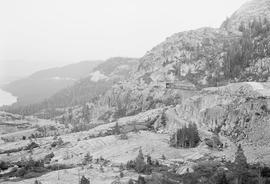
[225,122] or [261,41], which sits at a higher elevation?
[261,41]

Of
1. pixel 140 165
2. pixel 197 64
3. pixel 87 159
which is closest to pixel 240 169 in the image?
pixel 140 165

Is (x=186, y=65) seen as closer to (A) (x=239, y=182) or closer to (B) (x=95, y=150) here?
(B) (x=95, y=150)

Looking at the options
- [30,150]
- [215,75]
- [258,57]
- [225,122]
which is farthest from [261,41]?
[30,150]

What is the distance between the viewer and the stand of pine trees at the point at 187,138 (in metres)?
85.9

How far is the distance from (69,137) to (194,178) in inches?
2569

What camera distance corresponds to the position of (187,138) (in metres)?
86.2

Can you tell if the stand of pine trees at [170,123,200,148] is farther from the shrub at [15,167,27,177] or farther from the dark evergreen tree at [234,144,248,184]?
the shrub at [15,167,27,177]

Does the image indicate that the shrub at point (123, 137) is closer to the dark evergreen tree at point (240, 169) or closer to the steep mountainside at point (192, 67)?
the steep mountainside at point (192, 67)

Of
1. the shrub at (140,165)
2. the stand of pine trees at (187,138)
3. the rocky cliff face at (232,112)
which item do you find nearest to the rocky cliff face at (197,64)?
the rocky cliff face at (232,112)

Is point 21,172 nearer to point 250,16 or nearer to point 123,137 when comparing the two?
point 123,137

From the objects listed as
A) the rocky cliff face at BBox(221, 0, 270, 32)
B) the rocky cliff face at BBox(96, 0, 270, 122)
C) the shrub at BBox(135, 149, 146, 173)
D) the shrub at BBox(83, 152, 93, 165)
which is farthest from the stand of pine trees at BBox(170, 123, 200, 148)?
the rocky cliff face at BBox(221, 0, 270, 32)

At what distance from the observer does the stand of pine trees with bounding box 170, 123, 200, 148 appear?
3381 inches

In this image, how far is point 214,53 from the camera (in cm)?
16225

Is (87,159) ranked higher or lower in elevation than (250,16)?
lower
